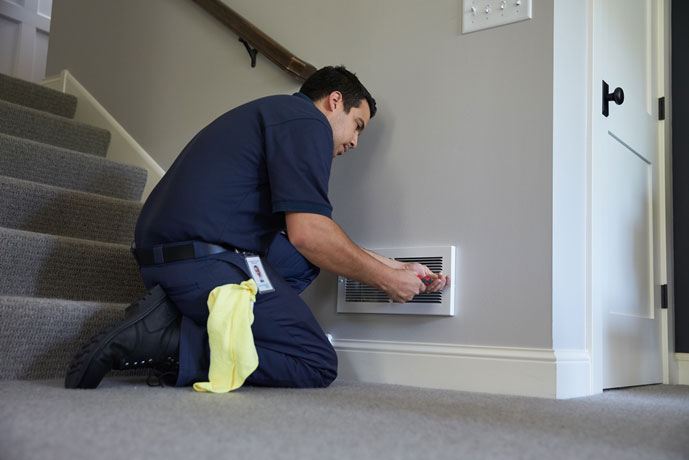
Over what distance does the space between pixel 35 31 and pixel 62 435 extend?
4.21 m

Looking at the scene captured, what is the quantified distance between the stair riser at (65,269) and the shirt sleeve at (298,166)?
0.65 m

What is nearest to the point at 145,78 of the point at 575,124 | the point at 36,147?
the point at 36,147

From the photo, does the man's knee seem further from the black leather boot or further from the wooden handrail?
the wooden handrail

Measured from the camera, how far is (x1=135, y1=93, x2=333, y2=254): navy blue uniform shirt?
5.05 ft

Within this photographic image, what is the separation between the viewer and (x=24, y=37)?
431 centimetres

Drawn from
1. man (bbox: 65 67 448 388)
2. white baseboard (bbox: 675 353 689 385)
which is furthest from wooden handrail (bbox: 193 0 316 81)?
white baseboard (bbox: 675 353 689 385)

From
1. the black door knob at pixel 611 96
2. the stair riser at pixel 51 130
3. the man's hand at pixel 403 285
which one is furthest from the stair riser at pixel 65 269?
the black door knob at pixel 611 96

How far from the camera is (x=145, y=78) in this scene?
8.98ft

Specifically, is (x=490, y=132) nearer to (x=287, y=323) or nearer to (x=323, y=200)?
(x=323, y=200)

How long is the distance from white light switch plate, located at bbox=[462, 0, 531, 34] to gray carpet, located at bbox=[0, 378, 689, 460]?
3.26 ft

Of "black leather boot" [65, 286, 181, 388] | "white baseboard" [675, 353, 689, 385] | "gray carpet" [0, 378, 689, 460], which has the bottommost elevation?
"white baseboard" [675, 353, 689, 385]

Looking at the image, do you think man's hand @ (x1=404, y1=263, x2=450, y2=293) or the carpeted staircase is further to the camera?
man's hand @ (x1=404, y1=263, x2=450, y2=293)

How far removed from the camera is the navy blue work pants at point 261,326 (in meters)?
1.52

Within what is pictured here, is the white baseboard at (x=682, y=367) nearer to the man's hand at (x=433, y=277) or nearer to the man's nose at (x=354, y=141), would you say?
the man's hand at (x=433, y=277)
